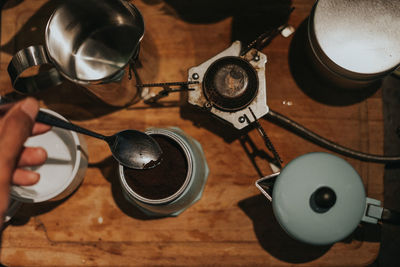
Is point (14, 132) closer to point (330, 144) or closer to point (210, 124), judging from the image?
point (210, 124)

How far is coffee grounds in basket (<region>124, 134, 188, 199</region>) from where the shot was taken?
67 cm

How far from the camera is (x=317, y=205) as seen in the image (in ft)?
1.86

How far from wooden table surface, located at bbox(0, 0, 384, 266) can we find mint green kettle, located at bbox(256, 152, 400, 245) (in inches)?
6.0

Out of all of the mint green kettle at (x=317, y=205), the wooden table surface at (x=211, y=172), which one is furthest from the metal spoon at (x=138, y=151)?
the mint green kettle at (x=317, y=205)

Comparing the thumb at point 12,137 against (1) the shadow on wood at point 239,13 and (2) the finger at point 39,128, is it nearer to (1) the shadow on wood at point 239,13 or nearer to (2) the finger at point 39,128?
(2) the finger at point 39,128

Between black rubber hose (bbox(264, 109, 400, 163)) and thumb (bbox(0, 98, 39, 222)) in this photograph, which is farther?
black rubber hose (bbox(264, 109, 400, 163))

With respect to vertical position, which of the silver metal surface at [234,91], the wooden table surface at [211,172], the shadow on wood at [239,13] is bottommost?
the wooden table surface at [211,172]

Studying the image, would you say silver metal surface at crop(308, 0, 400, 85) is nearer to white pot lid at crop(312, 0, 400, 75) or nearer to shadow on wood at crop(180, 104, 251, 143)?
white pot lid at crop(312, 0, 400, 75)

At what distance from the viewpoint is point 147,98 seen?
810 mm

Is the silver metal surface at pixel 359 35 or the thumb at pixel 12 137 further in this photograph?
the silver metal surface at pixel 359 35

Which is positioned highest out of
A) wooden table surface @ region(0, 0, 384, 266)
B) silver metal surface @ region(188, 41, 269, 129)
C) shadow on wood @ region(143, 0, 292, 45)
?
shadow on wood @ region(143, 0, 292, 45)

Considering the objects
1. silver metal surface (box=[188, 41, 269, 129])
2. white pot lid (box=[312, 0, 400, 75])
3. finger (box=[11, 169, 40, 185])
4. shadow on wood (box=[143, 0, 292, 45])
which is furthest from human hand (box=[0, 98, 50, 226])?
white pot lid (box=[312, 0, 400, 75])

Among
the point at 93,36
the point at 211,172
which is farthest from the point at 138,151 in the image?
the point at 93,36

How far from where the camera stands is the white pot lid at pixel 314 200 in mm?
589
